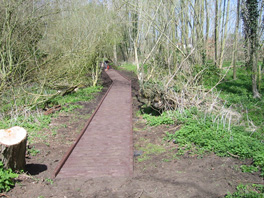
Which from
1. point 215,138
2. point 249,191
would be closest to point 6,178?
point 249,191

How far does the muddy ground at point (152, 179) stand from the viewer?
478 cm

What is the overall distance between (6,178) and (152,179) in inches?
107

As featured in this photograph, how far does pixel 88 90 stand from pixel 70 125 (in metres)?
7.83

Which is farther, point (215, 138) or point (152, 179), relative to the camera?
point (215, 138)

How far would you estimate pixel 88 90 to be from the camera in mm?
17438

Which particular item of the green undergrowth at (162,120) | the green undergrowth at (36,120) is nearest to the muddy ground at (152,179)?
the green undergrowth at (36,120)

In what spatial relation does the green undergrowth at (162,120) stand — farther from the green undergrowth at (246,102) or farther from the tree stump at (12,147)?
the tree stump at (12,147)

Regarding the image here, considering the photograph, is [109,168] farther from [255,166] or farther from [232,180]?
[255,166]

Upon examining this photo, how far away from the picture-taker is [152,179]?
5.38 m

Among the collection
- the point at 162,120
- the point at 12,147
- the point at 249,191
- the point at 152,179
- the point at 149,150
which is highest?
the point at 12,147

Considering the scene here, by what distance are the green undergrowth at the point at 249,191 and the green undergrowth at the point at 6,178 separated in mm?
3806

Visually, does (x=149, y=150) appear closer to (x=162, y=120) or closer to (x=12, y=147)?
(x=162, y=120)

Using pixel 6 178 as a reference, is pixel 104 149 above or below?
below

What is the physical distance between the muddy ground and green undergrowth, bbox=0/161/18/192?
0.12m
